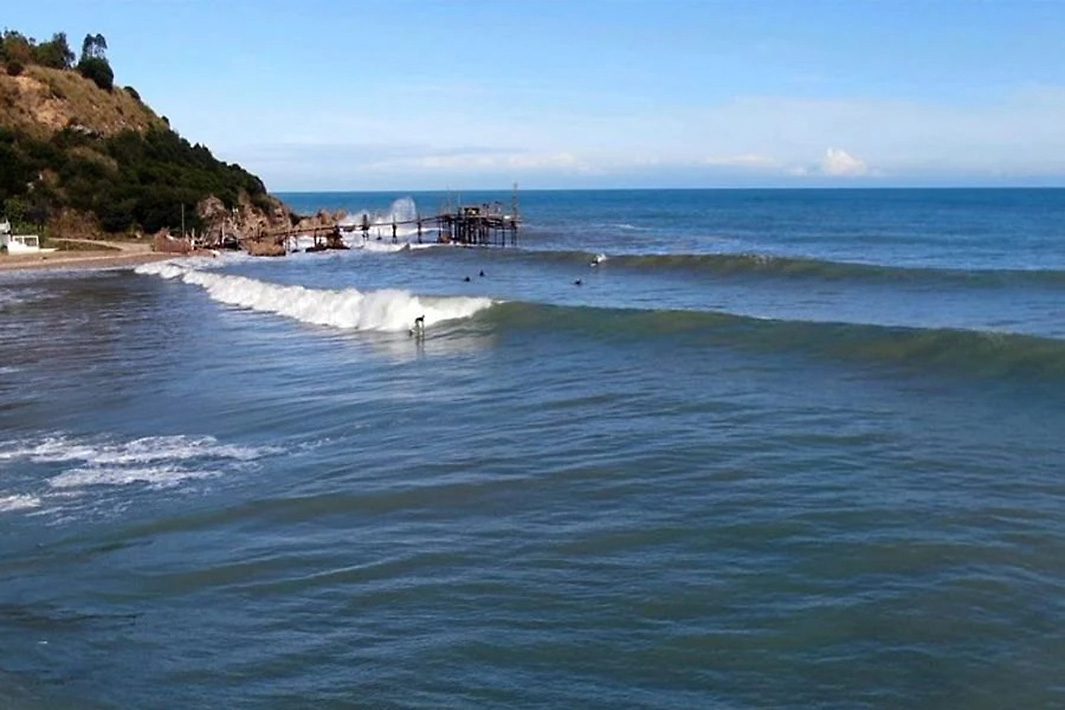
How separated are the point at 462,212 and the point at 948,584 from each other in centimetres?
6589

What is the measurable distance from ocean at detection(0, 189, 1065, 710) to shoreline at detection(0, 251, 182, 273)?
29.3m

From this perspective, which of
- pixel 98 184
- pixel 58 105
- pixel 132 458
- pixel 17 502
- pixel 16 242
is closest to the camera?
pixel 17 502

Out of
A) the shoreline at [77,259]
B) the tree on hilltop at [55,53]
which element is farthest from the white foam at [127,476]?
the tree on hilltop at [55,53]

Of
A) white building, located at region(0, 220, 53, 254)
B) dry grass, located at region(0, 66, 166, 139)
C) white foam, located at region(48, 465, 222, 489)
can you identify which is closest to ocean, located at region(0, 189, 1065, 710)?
white foam, located at region(48, 465, 222, 489)

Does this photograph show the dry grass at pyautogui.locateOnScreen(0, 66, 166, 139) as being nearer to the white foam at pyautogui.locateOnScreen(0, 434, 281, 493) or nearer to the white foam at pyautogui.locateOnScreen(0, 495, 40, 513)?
the white foam at pyautogui.locateOnScreen(0, 434, 281, 493)

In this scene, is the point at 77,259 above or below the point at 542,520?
above

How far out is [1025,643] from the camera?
6832mm

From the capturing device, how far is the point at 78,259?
5191cm

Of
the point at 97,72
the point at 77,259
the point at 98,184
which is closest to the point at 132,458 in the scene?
the point at 77,259

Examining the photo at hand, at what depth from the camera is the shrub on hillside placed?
86.4m

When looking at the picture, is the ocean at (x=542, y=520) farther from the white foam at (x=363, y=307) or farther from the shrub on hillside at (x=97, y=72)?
the shrub on hillside at (x=97, y=72)

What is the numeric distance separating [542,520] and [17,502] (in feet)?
16.4

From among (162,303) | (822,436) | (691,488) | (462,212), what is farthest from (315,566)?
(462,212)

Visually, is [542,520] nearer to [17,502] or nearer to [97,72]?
[17,502]
